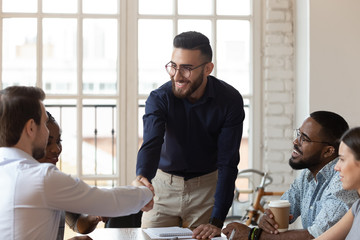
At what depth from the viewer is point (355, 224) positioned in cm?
215

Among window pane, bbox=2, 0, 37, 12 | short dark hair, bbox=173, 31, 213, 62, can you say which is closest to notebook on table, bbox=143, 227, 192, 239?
short dark hair, bbox=173, 31, 213, 62

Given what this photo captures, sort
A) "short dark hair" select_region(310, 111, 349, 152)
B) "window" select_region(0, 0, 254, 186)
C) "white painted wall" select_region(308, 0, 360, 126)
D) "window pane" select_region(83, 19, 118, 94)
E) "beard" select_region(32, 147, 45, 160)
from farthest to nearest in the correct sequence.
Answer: "window pane" select_region(83, 19, 118, 94) < "window" select_region(0, 0, 254, 186) < "white painted wall" select_region(308, 0, 360, 126) < "short dark hair" select_region(310, 111, 349, 152) < "beard" select_region(32, 147, 45, 160)

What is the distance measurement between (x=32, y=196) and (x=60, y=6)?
3039mm

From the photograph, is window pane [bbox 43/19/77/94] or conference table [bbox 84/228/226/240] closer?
conference table [bbox 84/228/226/240]

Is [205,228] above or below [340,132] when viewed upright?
below

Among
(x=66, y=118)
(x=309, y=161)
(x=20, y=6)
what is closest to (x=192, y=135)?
(x=309, y=161)

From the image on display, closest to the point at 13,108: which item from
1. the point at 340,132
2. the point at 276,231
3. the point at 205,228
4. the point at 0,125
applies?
the point at 0,125

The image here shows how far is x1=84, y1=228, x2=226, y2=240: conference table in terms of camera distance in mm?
2521

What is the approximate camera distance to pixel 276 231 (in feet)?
8.04

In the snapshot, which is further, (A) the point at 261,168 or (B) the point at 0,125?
(A) the point at 261,168

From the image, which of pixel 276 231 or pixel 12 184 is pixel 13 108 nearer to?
pixel 12 184

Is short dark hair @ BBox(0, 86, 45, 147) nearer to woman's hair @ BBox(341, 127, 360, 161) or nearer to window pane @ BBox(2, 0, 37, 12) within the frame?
woman's hair @ BBox(341, 127, 360, 161)

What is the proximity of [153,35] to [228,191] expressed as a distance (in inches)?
86.6

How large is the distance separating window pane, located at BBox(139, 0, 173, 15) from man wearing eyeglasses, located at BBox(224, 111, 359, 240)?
7.39ft
